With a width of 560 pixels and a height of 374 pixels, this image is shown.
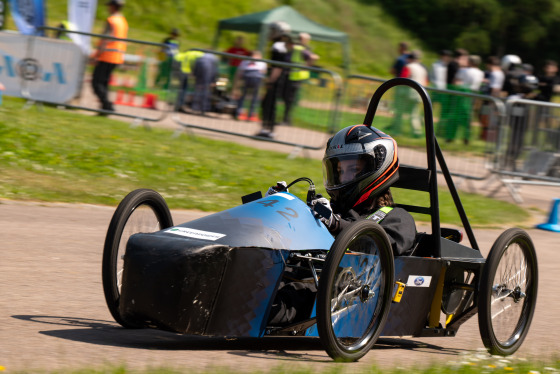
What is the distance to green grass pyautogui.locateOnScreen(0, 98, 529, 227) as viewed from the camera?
1023 cm

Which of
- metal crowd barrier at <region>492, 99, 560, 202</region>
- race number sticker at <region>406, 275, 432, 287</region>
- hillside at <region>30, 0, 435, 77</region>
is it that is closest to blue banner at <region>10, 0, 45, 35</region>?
metal crowd barrier at <region>492, 99, 560, 202</region>

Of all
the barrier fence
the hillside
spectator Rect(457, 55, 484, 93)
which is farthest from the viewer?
the hillside

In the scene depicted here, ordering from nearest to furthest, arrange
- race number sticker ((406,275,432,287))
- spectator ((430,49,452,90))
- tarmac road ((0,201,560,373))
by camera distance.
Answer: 1. tarmac road ((0,201,560,373))
2. race number sticker ((406,275,432,287))
3. spectator ((430,49,452,90))

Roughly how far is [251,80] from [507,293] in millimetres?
8957

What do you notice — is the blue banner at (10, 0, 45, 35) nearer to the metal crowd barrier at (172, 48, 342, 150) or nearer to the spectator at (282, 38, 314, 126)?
the metal crowd barrier at (172, 48, 342, 150)

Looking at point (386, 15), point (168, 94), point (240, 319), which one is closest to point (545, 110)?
point (168, 94)

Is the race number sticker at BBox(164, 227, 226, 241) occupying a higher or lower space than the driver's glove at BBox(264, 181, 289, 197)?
lower

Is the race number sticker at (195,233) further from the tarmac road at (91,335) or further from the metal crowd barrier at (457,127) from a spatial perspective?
the metal crowd barrier at (457,127)

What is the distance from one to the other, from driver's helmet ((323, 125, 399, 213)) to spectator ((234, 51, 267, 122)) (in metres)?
8.60

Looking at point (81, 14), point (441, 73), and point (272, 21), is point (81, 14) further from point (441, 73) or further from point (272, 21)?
point (441, 73)

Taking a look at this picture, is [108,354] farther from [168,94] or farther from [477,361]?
[168,94]

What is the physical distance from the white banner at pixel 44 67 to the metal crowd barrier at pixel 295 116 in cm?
167

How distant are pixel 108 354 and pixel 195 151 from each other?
8.40 m

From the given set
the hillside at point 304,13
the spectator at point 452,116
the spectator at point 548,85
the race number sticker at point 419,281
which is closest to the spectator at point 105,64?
the spectator at point 452,116
